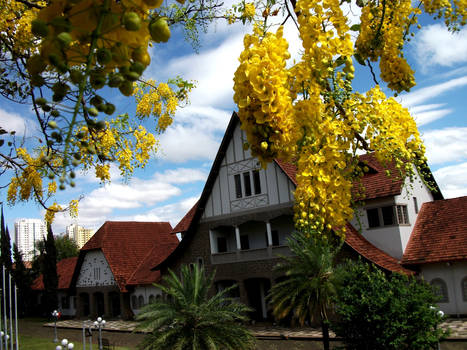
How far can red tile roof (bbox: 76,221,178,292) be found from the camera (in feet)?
97.6

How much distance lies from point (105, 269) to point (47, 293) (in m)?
7.78

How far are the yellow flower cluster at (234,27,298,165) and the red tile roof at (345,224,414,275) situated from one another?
53.8ft

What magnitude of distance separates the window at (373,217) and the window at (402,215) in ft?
3.17

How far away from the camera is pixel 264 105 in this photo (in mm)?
2025

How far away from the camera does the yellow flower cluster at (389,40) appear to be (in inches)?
141

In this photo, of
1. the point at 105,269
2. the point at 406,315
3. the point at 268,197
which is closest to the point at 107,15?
the point at 406,315

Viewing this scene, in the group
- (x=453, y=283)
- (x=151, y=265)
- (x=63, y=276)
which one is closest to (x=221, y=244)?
(x=151, y=265)

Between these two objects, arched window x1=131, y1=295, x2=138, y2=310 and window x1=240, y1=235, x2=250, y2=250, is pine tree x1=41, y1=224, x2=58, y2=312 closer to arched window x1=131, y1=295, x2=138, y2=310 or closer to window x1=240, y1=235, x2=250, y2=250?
arched window x1=131, y1=295, x2=138, y2=310

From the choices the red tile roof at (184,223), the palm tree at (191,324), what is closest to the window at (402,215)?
the palm tree at (191,324)

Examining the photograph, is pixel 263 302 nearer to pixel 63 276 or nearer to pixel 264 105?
pixel 264 105

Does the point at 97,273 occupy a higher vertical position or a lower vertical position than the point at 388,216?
lower

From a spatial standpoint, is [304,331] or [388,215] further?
[388,215]

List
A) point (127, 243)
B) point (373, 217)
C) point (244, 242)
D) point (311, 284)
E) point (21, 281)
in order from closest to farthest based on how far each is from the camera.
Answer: point (311, 284) → point (373, 217) → point (244, 242) → point (127, 243) → point (21, 281)

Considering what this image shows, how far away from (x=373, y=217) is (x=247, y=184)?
20.6 feet
